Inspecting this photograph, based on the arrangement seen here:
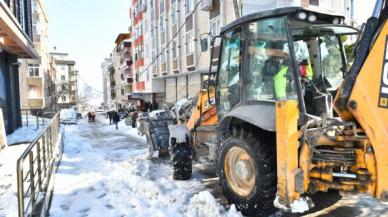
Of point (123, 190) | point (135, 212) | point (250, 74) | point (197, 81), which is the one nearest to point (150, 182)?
point (123, 190)

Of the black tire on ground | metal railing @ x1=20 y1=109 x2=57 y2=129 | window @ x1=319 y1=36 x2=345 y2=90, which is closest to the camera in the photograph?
window @ x1=319 y1=36 x2=345 y2=90

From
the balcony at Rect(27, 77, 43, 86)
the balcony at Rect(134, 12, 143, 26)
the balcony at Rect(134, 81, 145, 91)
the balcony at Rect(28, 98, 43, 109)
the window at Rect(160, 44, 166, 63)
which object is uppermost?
the balcony at Rect(134, 12, 143, 26)

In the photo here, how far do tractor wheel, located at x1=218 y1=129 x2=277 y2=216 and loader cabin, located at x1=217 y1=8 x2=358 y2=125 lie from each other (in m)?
0.35

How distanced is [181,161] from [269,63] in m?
3.37

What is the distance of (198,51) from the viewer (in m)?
21.7

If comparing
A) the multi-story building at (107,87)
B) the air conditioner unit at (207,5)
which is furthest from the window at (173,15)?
the multi-story building at (107,87)

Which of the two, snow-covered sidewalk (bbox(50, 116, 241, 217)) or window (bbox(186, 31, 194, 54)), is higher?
window (bbox(186, 31, 194, 54))

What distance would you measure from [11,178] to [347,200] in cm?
632

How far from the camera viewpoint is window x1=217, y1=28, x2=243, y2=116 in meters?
5.30

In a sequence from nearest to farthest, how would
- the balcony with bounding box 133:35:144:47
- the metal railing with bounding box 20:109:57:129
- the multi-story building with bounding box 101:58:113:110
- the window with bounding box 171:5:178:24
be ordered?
the metal railing with bounding box 20:109:57:129, the window with bounding box 171:5:178:24, the balcony with bounding box 133:35:144:47, the multi-story building with bounding box 101:58:113:110

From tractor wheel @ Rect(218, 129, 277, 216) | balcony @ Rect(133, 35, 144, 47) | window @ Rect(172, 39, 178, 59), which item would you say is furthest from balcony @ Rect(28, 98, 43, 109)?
tractor wheel @ Rect(218, 129, 277, 216)

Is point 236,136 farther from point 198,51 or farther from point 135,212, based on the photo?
point 198,51

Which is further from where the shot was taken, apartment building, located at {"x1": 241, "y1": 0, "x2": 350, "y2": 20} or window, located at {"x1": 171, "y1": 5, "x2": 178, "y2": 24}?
window, located at {"x1": 171, "y1": 5, "x2": 178, "y2": 24}

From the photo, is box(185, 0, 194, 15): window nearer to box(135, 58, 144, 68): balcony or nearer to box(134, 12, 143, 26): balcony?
box(135, 58, 144, 68): balcony
